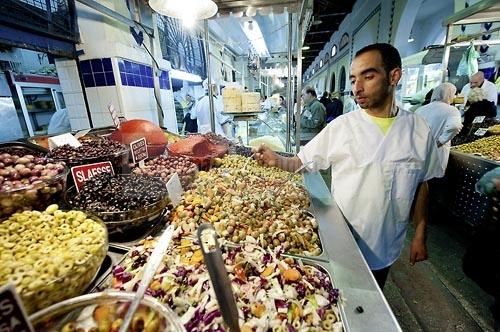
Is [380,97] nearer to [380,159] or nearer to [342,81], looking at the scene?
[380,159]

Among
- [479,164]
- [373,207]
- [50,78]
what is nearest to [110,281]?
[373,207]

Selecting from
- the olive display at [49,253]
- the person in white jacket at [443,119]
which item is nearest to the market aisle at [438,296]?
the person in white jacket at [443,119]

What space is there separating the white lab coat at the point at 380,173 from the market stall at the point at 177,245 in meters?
0.23

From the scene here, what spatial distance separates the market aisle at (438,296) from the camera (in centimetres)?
229

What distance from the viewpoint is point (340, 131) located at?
1.80 meters

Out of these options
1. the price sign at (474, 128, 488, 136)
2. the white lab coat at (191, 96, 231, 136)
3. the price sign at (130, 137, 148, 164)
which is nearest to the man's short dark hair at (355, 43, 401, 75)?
the price sign at (130, 137, 148, 164)

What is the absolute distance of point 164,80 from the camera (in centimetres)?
454

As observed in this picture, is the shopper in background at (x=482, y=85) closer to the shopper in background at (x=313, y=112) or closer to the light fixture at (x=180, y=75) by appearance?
the shopper in background at (x=313, y=112)

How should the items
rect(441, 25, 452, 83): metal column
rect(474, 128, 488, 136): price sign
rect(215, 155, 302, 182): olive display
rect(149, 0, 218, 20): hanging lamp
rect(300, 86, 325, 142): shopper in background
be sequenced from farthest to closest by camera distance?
1. rect(300, 86, 325, 142): shopper in background
2. rect(441, 25, 452, 83): metal column
3. rect(474, 128, 488, 136): price sign
4. rect(215, 155, 302, 182): olive display
5. rect(149, 0, 218, 20): hanging lamp

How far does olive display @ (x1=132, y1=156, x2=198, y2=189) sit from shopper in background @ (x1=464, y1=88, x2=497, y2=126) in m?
5.92

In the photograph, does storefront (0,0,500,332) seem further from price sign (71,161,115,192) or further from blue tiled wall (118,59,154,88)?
blue tiled wall (118,59,154,88)

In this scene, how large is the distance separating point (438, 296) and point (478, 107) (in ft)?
14.6

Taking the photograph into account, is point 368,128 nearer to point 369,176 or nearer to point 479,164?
point 369,176

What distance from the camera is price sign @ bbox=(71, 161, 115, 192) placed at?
55.1 inches
